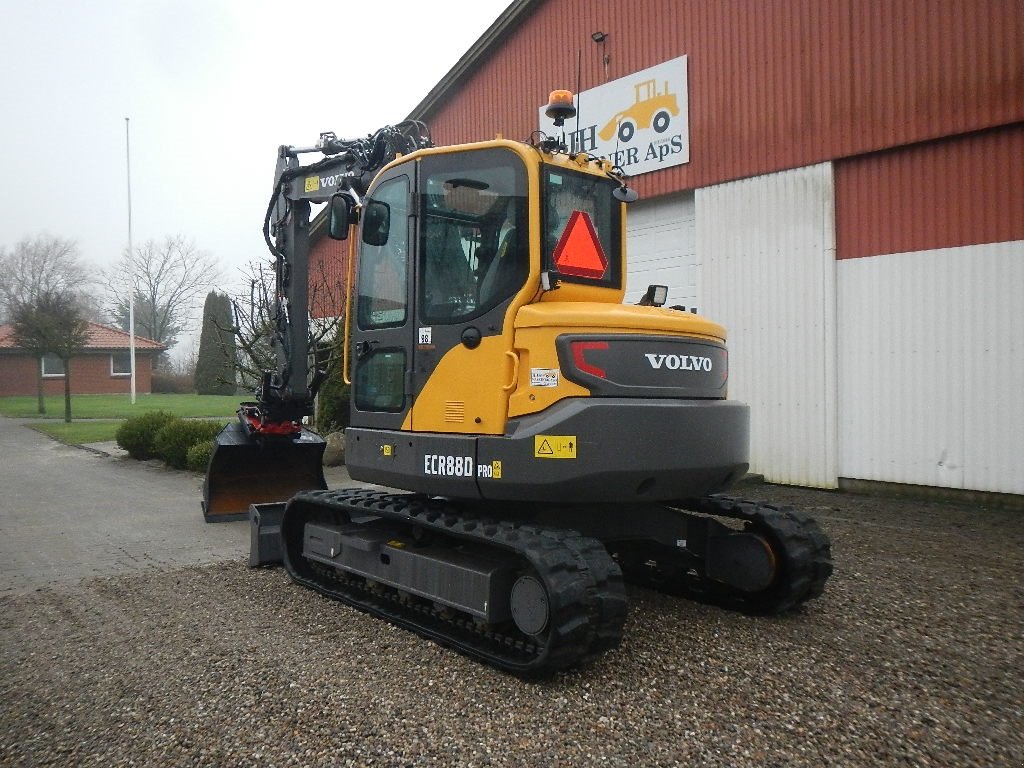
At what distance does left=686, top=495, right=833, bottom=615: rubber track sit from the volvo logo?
40.1 inches

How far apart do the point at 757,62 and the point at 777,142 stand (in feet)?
3.64

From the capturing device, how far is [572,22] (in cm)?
1283

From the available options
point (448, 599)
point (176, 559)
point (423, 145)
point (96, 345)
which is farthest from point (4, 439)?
point (96, 345)

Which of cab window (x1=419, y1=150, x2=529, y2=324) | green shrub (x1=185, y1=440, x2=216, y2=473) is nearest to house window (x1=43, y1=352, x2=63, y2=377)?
green shrub (x1=185, y1=440, x2=216, y2=473)

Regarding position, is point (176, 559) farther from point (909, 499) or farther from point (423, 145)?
point (909, 499)

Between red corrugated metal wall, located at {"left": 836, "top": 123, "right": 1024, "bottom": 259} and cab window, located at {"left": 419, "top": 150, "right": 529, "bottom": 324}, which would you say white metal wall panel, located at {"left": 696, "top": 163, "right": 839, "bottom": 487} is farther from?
cab window, located at {"left": 419, "top": 150, "right": 529, "bottom": 324}

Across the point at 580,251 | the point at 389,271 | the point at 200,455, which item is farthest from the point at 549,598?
the point at 200,455

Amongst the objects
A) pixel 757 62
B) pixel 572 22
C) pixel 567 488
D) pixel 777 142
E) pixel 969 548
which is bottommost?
pixel 969 548

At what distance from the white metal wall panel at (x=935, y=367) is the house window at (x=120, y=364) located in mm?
42796

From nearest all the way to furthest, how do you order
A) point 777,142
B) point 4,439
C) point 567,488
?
point 567,488 < point 777,142 < point 4,439

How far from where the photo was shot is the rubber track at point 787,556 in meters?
4.89

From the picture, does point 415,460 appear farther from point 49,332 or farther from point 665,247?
point 49,332

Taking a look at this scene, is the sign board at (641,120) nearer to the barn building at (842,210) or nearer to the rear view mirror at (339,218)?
the barn building at (842,210)

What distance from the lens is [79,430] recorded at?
21.4 meters
